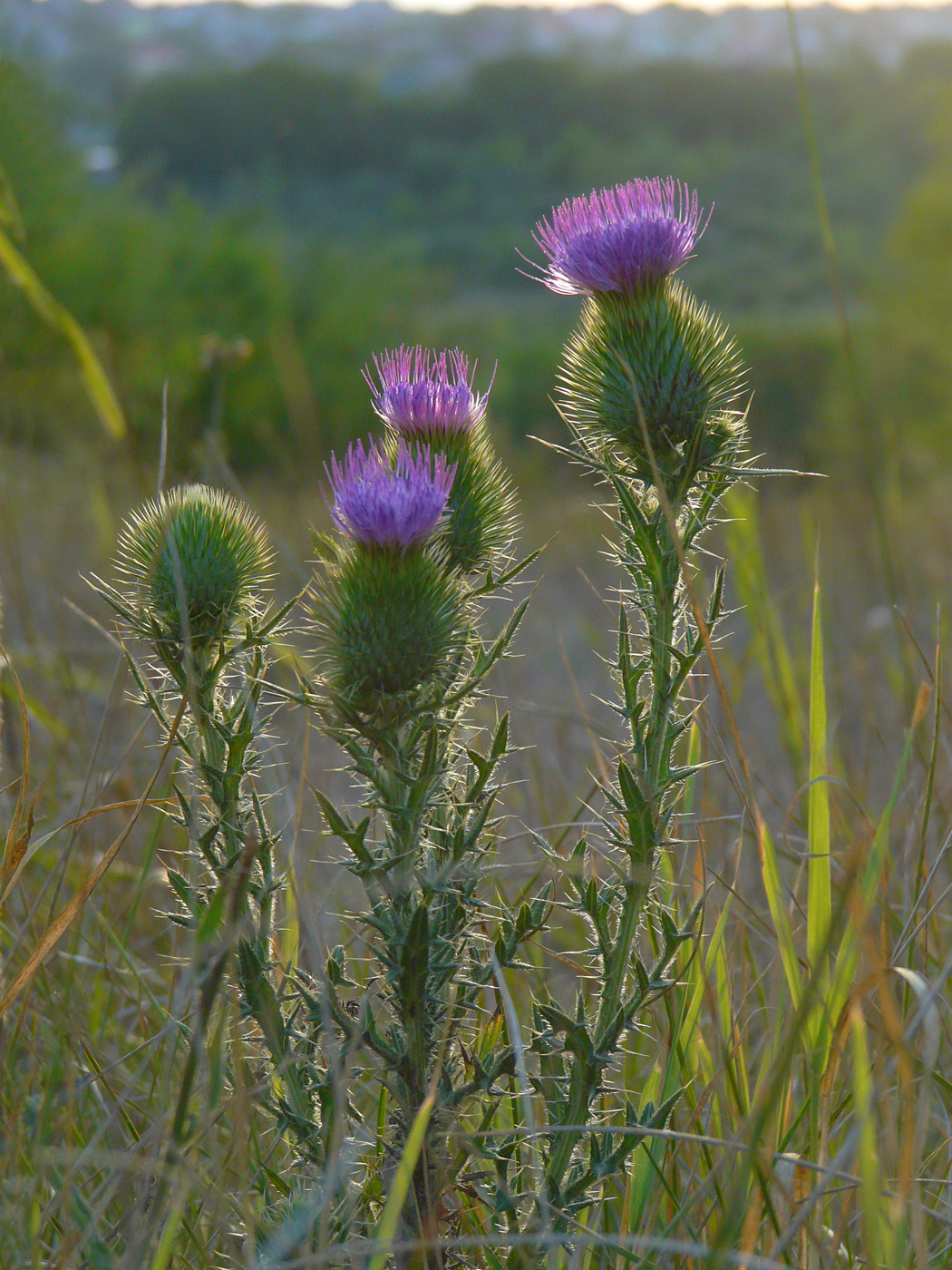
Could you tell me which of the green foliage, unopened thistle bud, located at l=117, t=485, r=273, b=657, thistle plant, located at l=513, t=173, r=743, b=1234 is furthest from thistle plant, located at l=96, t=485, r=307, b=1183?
thistle plant, located at l=513, t=173, r=743, b=1234

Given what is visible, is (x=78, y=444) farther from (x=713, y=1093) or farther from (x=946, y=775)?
(x=713, y=1093)

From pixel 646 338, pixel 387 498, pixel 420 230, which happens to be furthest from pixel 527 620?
pixel 420 230

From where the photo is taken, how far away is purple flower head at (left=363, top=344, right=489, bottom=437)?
1.84 m

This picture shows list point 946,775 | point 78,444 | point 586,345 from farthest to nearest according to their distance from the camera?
point 78,444 < point 946,775 < point 586,345

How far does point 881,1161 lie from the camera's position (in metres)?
1.68

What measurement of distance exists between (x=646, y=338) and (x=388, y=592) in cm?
68

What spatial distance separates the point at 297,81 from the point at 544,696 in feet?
273

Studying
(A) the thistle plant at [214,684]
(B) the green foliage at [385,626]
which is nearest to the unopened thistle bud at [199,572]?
(A) the thistle plant at [214,684]

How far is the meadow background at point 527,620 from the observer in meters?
1.69

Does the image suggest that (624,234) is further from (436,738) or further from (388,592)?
(436,738)

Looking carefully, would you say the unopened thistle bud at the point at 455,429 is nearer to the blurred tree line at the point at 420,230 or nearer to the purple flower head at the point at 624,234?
the purple flower head at the point at 624,234

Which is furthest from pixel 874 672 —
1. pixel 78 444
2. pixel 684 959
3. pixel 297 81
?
pixel 297 81

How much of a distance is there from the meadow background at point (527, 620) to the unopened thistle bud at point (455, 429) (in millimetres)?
403

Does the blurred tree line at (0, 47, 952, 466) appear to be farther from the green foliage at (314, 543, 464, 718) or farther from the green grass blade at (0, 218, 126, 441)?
the green foliage at (314, 543, 464, 718)
